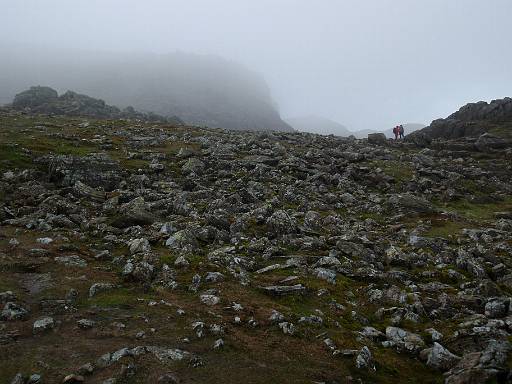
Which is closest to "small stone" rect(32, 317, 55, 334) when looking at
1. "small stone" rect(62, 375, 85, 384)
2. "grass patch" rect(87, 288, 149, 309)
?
"grass patch" rect(87, 288, 149, 309)

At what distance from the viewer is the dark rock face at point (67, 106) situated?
94.8 metres

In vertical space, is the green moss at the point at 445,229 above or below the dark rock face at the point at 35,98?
below

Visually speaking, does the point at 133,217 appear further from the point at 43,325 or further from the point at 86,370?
the point at 86,370

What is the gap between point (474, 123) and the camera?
70.6 meters

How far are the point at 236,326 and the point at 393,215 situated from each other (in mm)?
20940

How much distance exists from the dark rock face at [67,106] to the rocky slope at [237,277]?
62.7m

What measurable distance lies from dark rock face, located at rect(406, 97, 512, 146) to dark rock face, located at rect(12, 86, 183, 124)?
58.5 metres

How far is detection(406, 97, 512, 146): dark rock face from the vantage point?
224 feet

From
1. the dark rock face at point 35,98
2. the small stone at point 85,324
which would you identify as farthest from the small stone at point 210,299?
the dark rock face at point 35,98

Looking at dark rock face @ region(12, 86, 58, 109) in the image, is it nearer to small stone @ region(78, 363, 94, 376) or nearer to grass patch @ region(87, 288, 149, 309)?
grass patch @ region(87, 288, 149, 309)

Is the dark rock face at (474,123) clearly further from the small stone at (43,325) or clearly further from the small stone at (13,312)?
the small stone at (13,312)

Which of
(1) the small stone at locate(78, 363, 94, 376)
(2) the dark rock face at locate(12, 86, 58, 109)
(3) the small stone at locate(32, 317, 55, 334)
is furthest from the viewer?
(2) the dark rock face at locate(12, 86, 58, 109)

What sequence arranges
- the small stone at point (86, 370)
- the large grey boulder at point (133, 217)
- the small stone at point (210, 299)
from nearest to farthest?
1. the small stone at point (86, 370)
2. the small stone at point (210, 299)
3. the large grey boulder at point (133, 217)

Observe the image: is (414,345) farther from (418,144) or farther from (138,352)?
(418,144)
